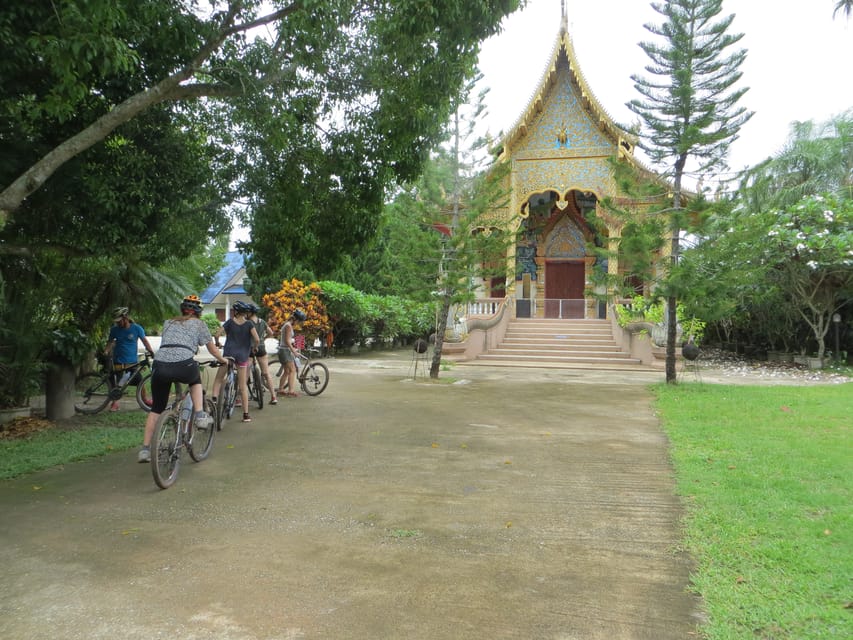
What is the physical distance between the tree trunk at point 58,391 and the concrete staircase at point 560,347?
37.9 feet

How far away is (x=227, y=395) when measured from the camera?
812 cm

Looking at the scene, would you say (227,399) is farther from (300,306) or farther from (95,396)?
(300,306)

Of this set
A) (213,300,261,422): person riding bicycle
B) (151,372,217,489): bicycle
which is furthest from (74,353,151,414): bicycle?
(151,372,217,489): bicycle

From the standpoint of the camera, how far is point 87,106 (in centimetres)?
670

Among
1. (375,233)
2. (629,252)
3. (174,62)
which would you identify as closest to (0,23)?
(174,62)

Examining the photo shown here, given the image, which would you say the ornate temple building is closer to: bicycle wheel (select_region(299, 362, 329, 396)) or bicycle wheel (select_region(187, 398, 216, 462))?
bicycle wheel (select_region(299, 362, 329, 396))

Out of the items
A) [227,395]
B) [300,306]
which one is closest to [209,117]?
[227,395]

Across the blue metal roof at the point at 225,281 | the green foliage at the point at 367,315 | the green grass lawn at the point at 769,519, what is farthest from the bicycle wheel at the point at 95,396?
the blue metal roof at the point at 225,281

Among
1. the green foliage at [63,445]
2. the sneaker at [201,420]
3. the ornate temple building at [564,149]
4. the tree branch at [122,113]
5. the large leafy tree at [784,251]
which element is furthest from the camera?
the ornate temple building at [564,149]

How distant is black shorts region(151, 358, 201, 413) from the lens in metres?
5.44

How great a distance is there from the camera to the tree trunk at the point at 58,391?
8508 millimetres

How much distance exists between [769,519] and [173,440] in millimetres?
4627

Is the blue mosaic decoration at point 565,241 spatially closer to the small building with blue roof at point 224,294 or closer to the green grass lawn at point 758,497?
the green grass lawn at point 758,497

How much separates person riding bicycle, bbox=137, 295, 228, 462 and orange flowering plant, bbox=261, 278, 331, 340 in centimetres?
1232
